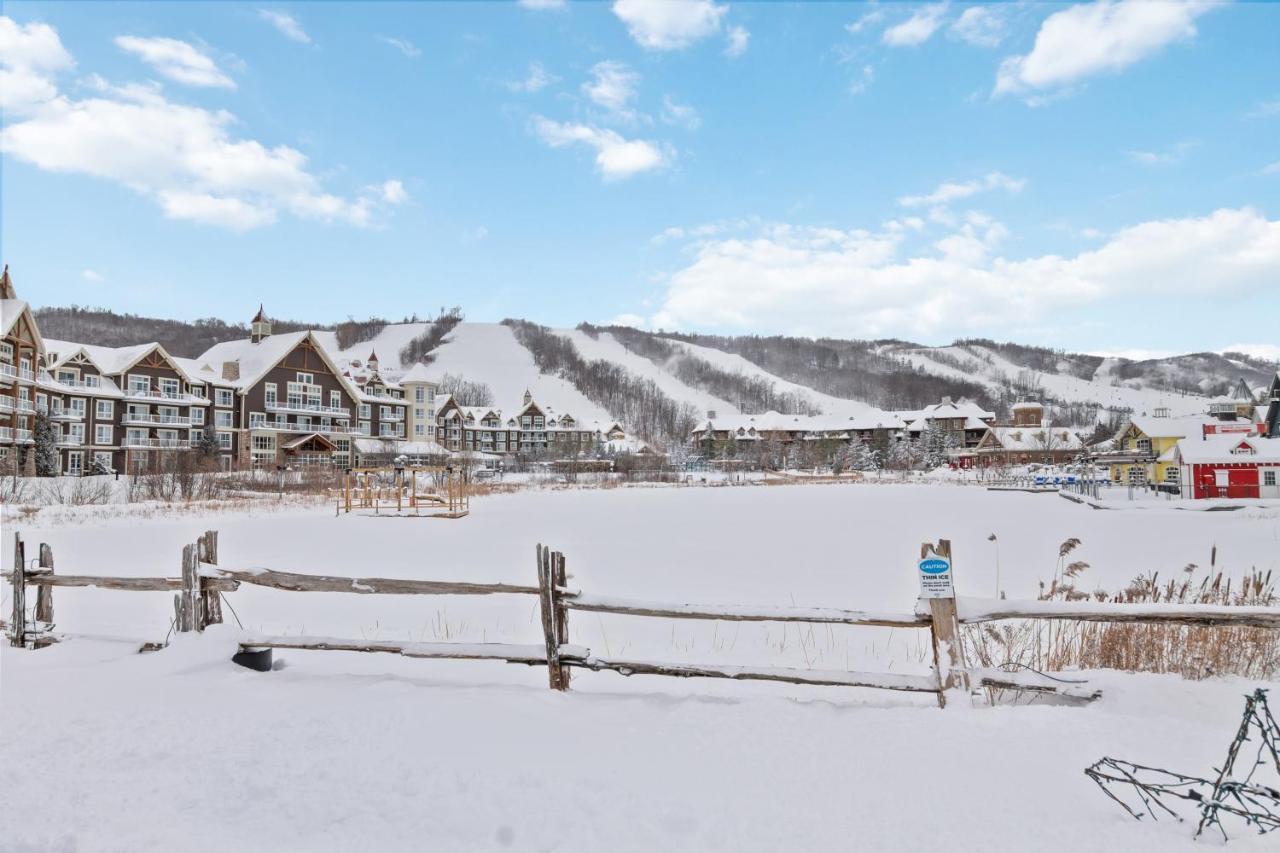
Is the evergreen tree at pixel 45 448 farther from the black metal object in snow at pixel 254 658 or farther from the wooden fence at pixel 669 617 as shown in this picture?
the black metal object in snow at pixel 254 658

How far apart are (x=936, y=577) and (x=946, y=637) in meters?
0.48

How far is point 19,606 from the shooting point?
7359mm

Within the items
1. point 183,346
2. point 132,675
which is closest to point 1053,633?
point 132,675

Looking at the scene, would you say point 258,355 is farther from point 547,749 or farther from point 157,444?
point 547,749

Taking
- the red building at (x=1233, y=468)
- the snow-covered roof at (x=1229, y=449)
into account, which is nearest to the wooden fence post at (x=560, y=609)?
the red building at (x=1233, y=468)

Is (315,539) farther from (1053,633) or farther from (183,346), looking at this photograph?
(183,346)

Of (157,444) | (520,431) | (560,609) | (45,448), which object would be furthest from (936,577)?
(520,431)

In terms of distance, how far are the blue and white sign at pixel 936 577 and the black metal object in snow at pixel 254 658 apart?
6002 millimetres

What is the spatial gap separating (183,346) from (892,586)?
571ft

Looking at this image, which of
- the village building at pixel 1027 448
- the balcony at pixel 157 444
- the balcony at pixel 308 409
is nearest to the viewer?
the balcony at pixel 157 444

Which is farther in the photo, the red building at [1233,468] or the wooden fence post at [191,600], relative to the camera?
the red building at [1233,468]

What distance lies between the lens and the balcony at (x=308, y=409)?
61.8 meters

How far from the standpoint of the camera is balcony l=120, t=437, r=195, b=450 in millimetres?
52000

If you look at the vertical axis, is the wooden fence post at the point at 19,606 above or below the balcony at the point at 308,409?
below
